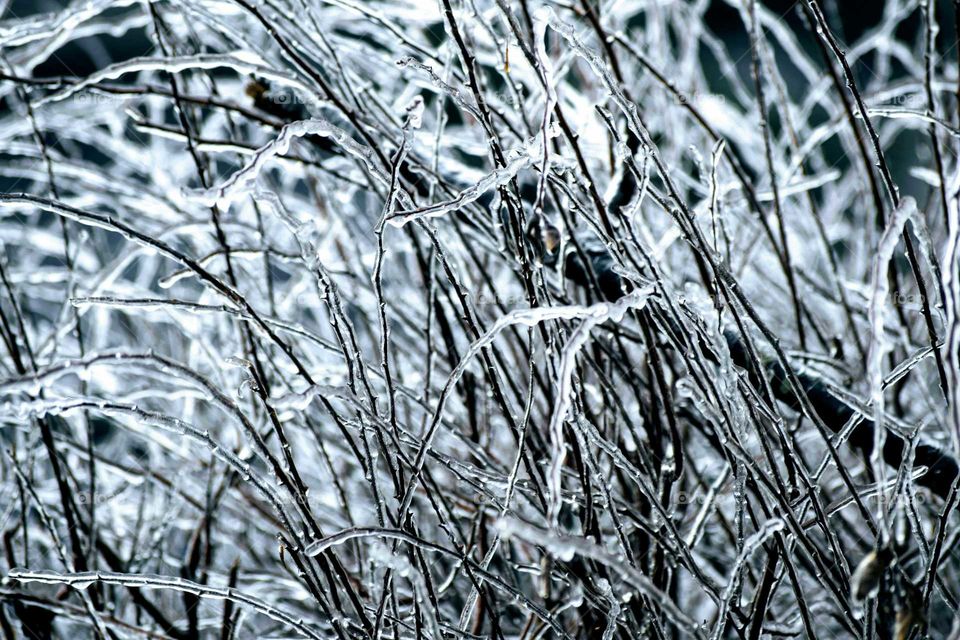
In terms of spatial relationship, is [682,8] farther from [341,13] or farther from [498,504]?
[498,504]

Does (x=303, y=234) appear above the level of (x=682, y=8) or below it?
below

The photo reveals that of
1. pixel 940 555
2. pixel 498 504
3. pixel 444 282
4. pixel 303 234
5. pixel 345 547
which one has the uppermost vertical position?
pixel 303 234

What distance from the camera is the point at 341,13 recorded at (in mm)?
1191

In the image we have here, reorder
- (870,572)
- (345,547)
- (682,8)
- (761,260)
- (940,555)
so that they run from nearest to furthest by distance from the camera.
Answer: (870,572) → (940,555) → (345,547) → (761,260) → (682,8)

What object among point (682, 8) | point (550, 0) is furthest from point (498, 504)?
point (682, 8)

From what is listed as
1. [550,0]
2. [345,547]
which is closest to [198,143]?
[550,0]

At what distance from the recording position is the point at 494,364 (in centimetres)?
63

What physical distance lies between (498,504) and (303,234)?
238 mm

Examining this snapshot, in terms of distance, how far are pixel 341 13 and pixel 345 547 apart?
77 cm

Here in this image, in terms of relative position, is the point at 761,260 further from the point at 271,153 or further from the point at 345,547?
the point at 271,153

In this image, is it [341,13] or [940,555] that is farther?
[341,13]

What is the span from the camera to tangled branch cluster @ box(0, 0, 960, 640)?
540 mm

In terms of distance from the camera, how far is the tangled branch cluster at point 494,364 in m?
0.54

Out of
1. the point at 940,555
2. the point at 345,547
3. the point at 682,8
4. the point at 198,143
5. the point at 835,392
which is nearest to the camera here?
the point at 940,555
